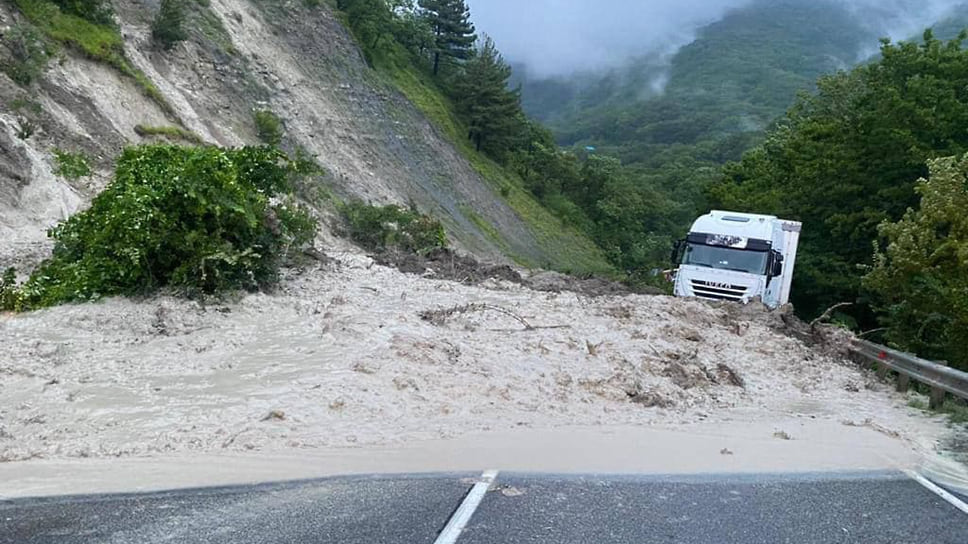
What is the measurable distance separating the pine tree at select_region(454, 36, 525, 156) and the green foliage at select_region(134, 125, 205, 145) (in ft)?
103

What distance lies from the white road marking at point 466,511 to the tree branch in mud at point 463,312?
6909mm

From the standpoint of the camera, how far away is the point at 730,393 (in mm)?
11477

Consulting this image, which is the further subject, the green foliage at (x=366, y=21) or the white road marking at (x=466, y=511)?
the green foliage at (x=366, y=21)

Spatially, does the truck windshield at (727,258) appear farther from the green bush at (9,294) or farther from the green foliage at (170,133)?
the green foliage at (170,133)

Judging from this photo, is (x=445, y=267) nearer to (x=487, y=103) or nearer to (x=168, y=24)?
(x=168, y=24)

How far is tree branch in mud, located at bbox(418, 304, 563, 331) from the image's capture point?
1384 centimetres

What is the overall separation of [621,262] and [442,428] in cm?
5328

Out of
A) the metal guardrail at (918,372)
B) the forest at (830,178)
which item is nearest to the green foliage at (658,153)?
the forest at (830,178)

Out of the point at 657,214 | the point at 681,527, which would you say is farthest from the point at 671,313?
the point at 657,214

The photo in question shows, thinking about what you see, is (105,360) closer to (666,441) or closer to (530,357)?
(530,357)

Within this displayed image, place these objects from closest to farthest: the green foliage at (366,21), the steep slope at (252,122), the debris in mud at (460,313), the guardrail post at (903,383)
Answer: the guardrail post at (903,383) < the debris in mud at (460,313) < the steep slope at (252,122) < the green foliage at (366,21)

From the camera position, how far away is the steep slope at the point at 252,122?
1900 cm

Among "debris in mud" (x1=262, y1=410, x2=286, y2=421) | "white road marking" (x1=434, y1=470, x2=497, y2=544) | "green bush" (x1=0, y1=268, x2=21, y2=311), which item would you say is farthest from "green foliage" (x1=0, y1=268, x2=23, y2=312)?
"white road marking" (x1=434, y1=470, x2=497, y2=544)

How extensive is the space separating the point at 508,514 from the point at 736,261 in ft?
55.2
